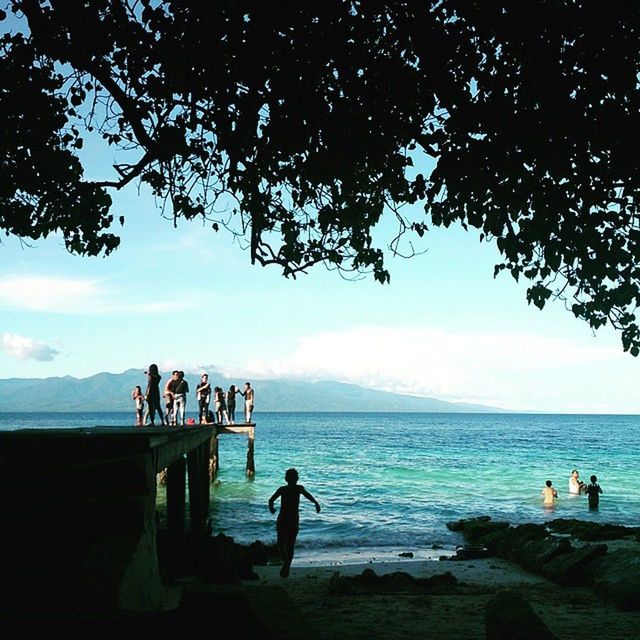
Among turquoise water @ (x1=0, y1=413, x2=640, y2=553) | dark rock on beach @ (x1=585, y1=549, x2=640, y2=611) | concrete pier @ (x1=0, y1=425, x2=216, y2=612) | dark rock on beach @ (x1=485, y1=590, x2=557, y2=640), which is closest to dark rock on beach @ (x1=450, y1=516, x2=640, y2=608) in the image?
dark rock on beach @ (x1=585, y1=549, x2=640, y2=611)

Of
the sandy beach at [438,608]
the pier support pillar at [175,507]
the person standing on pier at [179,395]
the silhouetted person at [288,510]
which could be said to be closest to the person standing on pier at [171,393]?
the person standing on pier at [179,395]

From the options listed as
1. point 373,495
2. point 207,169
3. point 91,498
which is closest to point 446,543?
point 373,495

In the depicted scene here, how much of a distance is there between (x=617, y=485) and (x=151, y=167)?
40202 mm

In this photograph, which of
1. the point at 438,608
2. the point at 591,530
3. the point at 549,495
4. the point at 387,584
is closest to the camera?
the point at 438,608

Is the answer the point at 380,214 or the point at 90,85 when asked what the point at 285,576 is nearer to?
the point at 380,214

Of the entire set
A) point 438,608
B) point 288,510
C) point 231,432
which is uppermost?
point 288,510

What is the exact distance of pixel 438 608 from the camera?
10.3 meters

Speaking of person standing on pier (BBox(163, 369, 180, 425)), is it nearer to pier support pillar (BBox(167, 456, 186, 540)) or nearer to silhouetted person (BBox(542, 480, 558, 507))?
pier support pillar (BBox(167, 456, 186, 540))

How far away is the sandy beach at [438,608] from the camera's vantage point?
8.67m

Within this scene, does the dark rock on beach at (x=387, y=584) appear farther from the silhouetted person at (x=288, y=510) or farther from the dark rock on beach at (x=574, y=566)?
the dark rock on beach at (x=574, y=566)

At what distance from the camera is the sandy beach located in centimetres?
867

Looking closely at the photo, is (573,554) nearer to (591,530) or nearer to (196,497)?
(591,530)

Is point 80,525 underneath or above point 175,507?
above

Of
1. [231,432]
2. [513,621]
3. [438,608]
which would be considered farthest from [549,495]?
[513,621]
